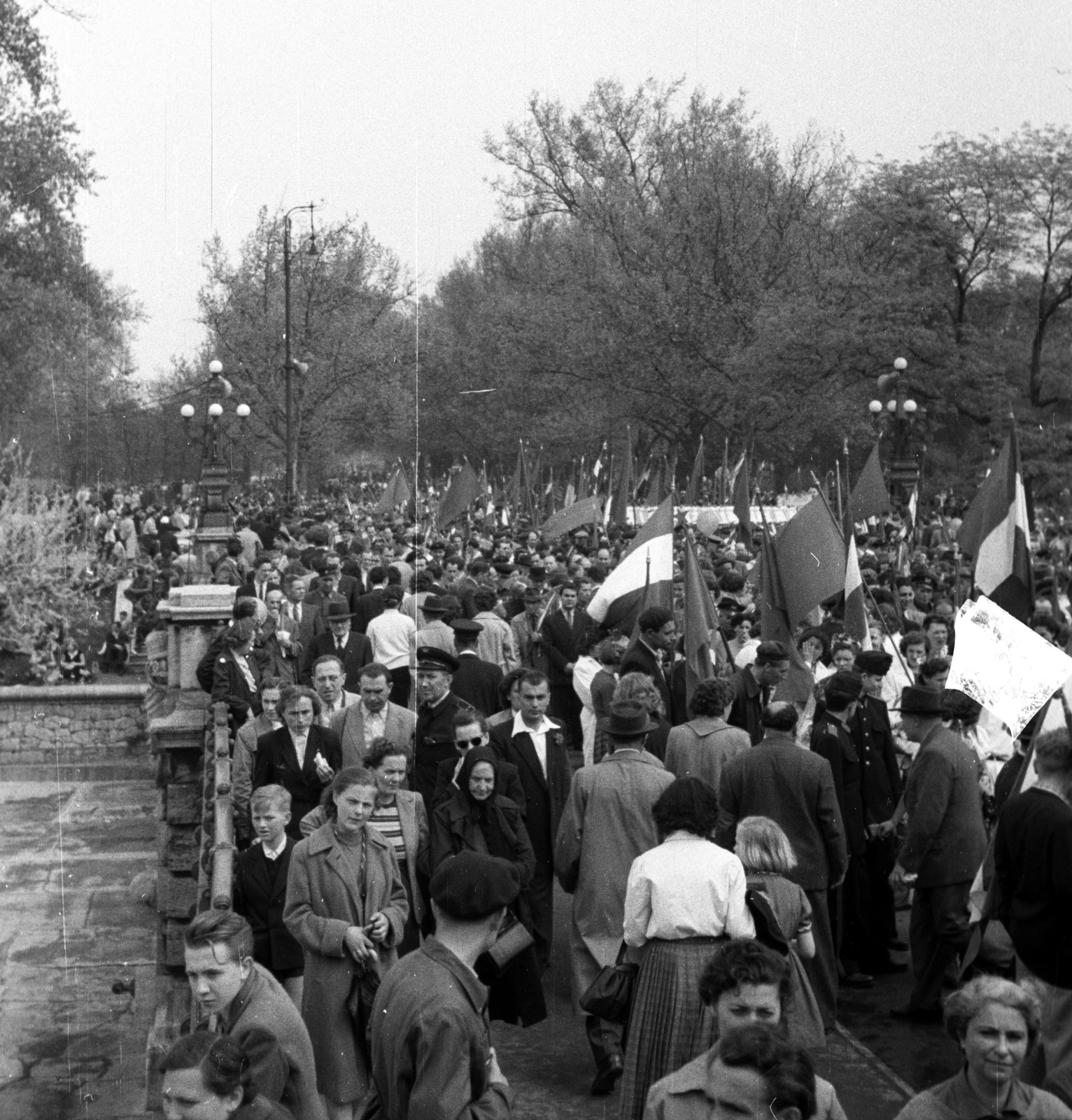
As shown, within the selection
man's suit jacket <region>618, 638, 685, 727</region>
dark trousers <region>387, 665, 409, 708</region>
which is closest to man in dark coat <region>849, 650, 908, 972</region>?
man's suit jacket <region>618, 638, 685, 727</region>

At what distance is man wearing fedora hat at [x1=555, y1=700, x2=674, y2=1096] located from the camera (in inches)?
266

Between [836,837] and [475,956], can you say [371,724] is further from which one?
[475,956]

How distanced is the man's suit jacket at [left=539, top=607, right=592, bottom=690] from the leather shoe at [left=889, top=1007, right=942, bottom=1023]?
5324 millimetres

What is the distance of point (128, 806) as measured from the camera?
16.8 m

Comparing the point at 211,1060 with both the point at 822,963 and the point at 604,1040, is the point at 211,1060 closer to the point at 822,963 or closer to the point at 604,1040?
the point at 604,1040

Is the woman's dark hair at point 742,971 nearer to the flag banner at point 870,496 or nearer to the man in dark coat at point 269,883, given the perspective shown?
the man in dark coat at point 269,883

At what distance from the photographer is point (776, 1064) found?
11.3 feet

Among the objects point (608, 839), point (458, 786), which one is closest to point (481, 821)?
point (458, 786)

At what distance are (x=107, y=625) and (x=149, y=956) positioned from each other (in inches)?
→ 495

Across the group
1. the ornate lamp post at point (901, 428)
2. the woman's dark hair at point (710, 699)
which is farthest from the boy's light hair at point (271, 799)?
the ornate lamp post at point (901, 428)

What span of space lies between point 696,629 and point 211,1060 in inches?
249

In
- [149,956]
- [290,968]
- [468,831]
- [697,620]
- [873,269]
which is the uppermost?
[873,269]

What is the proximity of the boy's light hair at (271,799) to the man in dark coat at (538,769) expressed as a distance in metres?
1.65

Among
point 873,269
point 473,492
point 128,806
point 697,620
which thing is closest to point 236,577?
point 128,806
